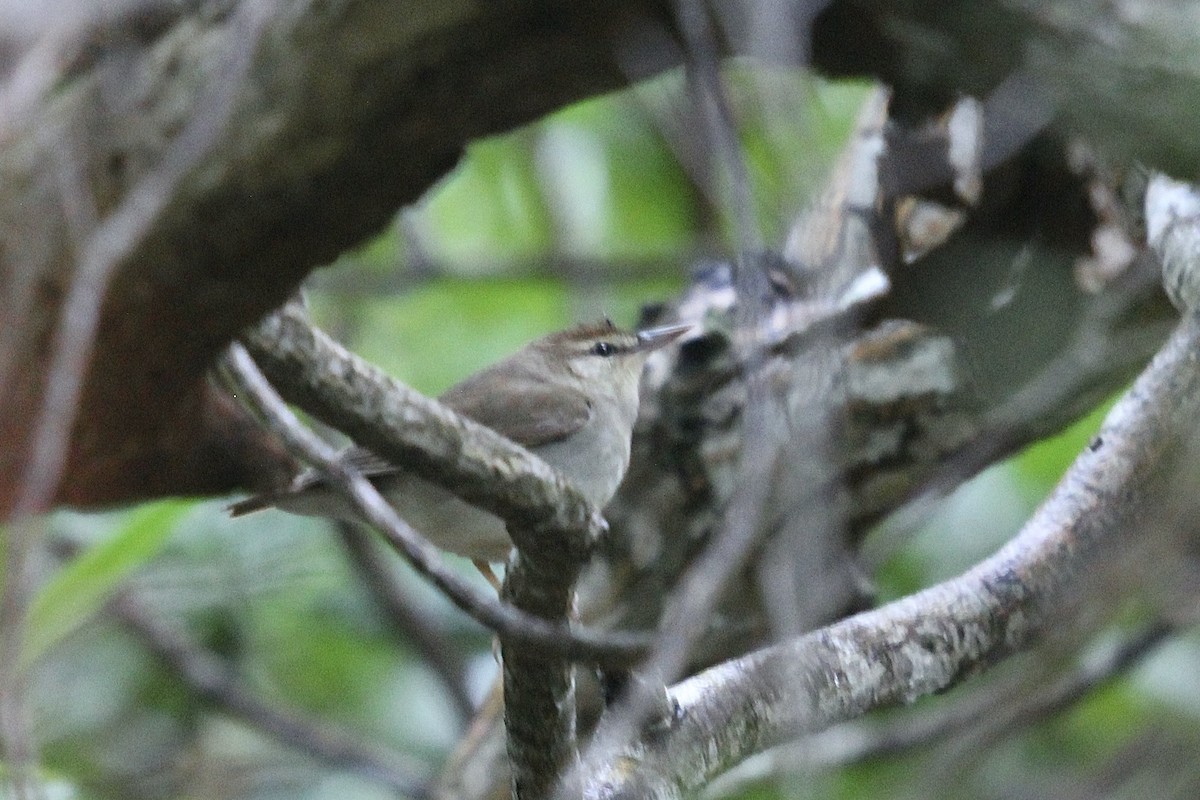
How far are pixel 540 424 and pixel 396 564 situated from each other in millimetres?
2583

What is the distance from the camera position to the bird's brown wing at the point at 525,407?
4.30 metres

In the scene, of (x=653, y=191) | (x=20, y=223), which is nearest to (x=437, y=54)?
(x=20, y=223)

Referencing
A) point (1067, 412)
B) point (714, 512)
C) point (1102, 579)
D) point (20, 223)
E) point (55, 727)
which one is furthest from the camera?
point (55, 727)

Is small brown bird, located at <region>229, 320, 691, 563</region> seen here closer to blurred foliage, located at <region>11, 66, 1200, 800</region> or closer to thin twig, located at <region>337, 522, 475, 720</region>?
blurred foliage, located at <region>11, 66, 1200, 800</region>

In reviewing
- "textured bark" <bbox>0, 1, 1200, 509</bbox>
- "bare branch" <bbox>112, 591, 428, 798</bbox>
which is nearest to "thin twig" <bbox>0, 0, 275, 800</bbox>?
"textured bark" <bbox>0, 1, 1200, 509</bbox>

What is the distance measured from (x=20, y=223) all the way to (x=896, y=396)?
104 inches

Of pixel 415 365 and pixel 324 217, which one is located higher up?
pixel 324 217

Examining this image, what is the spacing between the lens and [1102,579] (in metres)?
1.67

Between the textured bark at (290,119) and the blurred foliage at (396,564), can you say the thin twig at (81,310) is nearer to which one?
the textured bark at (290,119)

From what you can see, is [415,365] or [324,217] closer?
[324,217]

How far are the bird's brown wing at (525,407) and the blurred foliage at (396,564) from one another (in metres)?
0.58

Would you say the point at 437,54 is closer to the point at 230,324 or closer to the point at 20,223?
the point at 230,324

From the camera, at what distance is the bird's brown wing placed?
4305 mm

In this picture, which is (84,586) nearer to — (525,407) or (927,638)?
(525,407)
